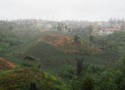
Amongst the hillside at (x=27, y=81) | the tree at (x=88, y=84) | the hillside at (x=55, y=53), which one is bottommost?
the hillside at (x=55, y=53)

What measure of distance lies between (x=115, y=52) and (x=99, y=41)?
25.0 metres

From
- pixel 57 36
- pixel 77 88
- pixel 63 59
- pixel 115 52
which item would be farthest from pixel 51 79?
pixel 57 36

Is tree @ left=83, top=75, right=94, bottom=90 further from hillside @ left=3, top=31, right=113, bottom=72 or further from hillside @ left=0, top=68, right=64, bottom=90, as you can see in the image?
hillside @ left=3, top=31, right=113, bottom=72

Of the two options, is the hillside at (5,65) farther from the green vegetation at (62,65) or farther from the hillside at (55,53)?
the hillside at (55,53)

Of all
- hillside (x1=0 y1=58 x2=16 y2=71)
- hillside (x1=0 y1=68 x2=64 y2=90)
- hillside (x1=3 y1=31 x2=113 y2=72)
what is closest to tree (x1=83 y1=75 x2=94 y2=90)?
hillside (x1=0 y1=68 x2=64 y2=90)

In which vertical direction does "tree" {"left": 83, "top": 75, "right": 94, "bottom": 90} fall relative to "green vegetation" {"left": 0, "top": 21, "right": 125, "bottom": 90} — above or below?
Answer: above

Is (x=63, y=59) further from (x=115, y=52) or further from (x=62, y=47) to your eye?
(x=115, y=52)

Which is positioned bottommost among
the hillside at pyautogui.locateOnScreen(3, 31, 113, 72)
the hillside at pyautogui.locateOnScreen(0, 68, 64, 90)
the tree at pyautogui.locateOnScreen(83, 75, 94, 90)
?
the hillside at pyautogui.locateOnScreen(3, 31, 113, 72)

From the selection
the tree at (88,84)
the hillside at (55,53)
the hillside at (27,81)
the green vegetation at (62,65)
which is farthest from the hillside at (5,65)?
the tree at (88,84)

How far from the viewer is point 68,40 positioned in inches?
3962

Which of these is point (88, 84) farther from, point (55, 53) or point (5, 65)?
point (55, 53)

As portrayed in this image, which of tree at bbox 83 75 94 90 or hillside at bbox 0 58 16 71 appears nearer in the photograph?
tree at bbox 83 75 94 90

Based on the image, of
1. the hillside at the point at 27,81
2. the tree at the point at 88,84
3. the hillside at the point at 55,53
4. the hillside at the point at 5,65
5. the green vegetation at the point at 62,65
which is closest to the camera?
the tree at the point at 88,84

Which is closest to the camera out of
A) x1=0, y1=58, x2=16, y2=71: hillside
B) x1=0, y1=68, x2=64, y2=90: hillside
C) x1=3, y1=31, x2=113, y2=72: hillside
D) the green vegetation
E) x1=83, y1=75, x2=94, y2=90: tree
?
x1=83, y1=75, x2=94, y2=90: tree
